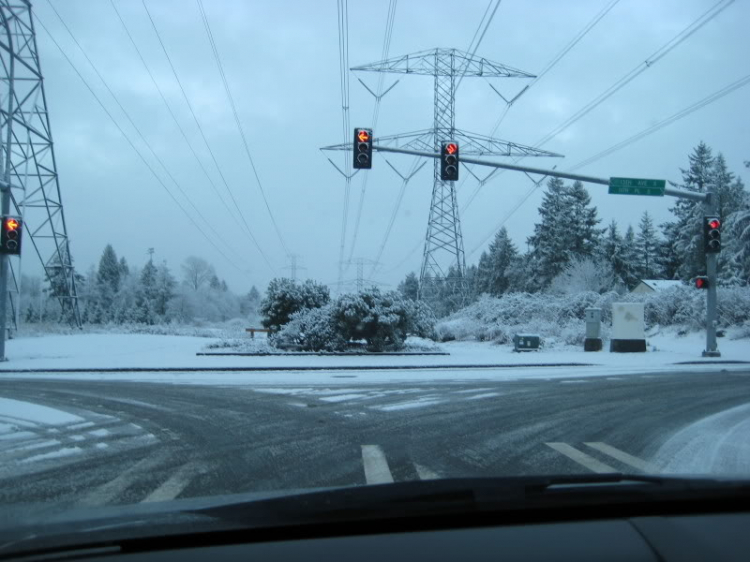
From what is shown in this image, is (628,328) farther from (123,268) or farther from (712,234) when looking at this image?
(123,268)

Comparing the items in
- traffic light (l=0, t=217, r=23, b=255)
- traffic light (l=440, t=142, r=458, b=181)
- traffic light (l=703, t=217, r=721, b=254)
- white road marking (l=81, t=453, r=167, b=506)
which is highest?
traffic light (l=440, t=142, r=458, b=181)

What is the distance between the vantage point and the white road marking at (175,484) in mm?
5711

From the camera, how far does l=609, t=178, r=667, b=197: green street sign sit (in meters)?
20.7

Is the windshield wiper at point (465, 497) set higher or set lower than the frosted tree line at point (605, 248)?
lower

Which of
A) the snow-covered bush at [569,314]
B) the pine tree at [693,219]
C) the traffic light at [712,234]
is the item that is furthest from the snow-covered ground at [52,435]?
the pine tree at [693,219]

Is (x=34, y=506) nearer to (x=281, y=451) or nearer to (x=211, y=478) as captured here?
(x=211, y=478)

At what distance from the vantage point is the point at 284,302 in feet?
102

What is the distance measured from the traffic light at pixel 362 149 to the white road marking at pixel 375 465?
10.6 m

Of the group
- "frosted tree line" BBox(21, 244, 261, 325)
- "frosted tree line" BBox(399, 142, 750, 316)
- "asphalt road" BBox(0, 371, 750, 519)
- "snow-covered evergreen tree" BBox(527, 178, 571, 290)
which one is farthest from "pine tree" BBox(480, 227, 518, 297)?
"asphalt road" BBox(0, 371, 750, 519)

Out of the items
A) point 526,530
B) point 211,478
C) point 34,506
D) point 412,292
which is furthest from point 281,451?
point 412,292

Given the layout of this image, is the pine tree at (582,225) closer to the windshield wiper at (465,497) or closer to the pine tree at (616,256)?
the pine tree at (616,256)

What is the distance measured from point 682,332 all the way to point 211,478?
32.3 metres

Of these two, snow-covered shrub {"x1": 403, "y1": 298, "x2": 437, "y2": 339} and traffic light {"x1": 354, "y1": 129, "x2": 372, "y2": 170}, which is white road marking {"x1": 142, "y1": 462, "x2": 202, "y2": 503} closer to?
traffic light {"x1": 354, "y1": 129, "x2": 372, "y2": 170}

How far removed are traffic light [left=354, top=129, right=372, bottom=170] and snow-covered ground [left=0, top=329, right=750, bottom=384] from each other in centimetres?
566
